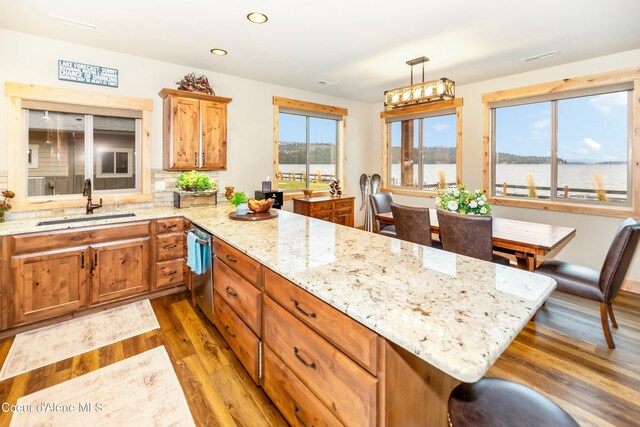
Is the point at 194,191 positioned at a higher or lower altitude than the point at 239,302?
higher

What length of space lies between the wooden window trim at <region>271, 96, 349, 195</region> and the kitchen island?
3.18 meters

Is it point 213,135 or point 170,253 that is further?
point 213,135

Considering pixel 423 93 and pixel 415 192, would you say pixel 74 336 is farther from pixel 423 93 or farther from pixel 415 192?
pixel 415 192

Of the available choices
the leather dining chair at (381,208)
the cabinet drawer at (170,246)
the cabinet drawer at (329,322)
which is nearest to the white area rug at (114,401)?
the cabinet drawer at (329,322)

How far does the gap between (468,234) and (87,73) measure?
4.22 m

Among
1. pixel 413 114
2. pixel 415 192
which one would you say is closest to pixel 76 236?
pixel 415 192

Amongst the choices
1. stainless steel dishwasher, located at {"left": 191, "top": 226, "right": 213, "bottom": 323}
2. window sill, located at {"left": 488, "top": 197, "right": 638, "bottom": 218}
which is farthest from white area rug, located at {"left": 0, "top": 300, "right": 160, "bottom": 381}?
window sill, located at {"left": 488, "top": 197, "right": 638, "bottom": 218}

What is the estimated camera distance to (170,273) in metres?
3.40

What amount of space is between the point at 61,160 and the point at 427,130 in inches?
210

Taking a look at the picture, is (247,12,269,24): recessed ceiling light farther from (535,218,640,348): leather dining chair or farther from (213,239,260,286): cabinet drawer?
(535,218,640,348): leather dining chair

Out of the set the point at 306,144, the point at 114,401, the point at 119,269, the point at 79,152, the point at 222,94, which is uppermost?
the point at 222,94

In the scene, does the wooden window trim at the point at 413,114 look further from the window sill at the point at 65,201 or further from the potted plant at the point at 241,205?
the window sill at the point at 65,201

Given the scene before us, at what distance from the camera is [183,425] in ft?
5.73

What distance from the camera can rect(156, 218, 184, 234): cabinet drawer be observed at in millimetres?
3295
